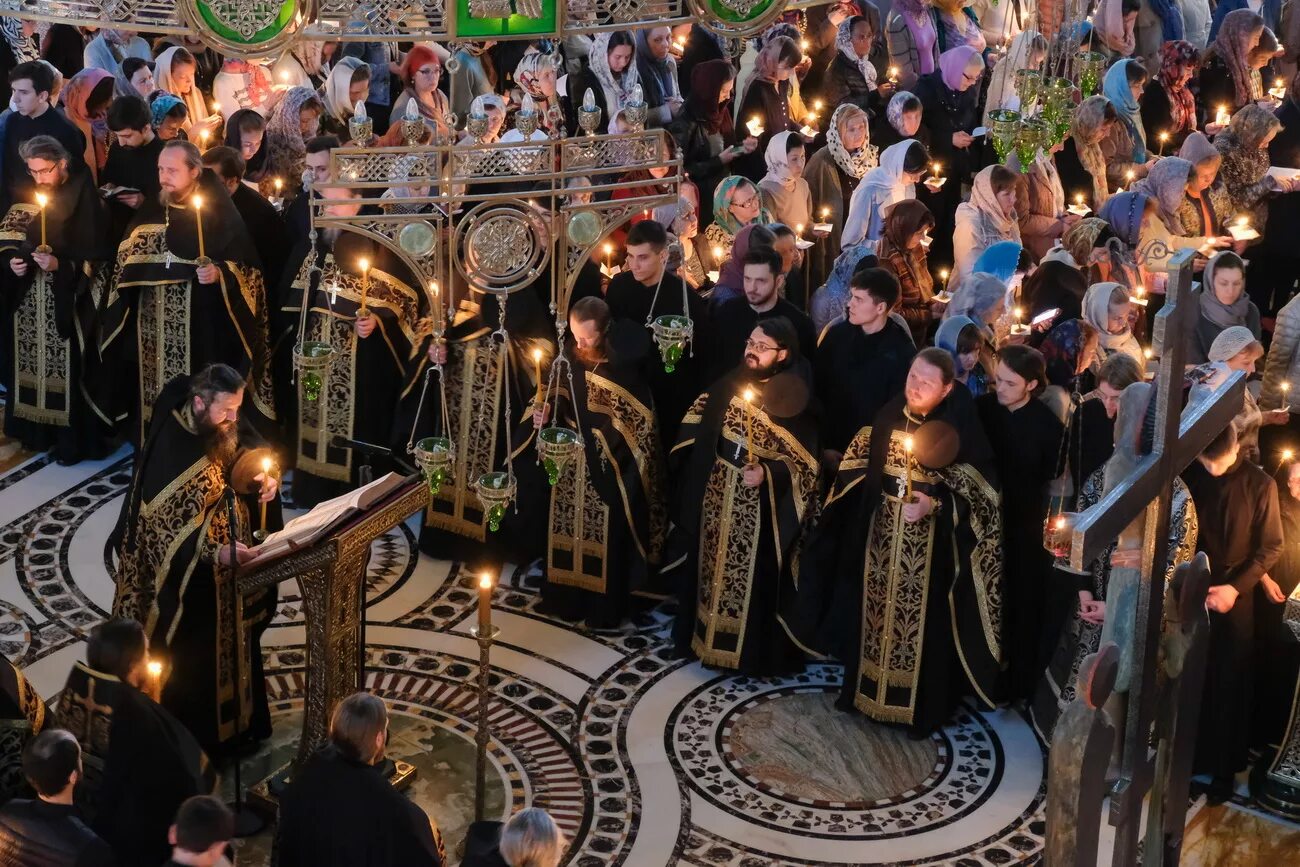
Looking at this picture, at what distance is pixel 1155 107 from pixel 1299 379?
5.75m

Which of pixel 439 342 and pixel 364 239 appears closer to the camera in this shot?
pixel 439 342

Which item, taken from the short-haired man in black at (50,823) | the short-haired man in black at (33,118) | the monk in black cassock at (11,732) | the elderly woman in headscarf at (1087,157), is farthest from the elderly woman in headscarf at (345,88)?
the short-haired man in black at (50,823)

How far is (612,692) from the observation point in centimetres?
812

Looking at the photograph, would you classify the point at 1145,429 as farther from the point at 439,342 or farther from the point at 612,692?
the point at 612,692

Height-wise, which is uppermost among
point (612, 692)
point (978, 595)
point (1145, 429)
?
point (1145, 429)

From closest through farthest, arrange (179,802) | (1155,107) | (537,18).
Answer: (537,18) < (179,802) < (1155,107)

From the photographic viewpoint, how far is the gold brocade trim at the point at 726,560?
318 inches

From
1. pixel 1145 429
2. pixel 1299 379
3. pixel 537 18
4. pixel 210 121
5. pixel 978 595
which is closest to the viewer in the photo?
pixel 1145 429

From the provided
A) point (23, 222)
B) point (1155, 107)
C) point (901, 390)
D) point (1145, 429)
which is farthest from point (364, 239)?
point (1155, 107)

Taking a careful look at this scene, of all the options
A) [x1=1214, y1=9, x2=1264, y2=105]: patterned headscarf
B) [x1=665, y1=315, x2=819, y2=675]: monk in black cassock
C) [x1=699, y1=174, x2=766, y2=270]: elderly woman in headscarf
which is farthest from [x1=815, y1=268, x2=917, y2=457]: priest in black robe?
[x1=1214, y1=9, x2=1264, y2=105]: patterned headscarf

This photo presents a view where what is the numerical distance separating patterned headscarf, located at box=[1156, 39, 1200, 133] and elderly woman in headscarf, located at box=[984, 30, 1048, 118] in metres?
1.36

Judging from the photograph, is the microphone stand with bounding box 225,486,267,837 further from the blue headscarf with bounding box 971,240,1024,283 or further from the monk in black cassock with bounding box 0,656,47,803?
the blue headscarf with bounding box 971,240,1024,283

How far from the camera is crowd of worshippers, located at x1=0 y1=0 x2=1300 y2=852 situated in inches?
288

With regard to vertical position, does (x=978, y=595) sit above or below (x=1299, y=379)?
below
